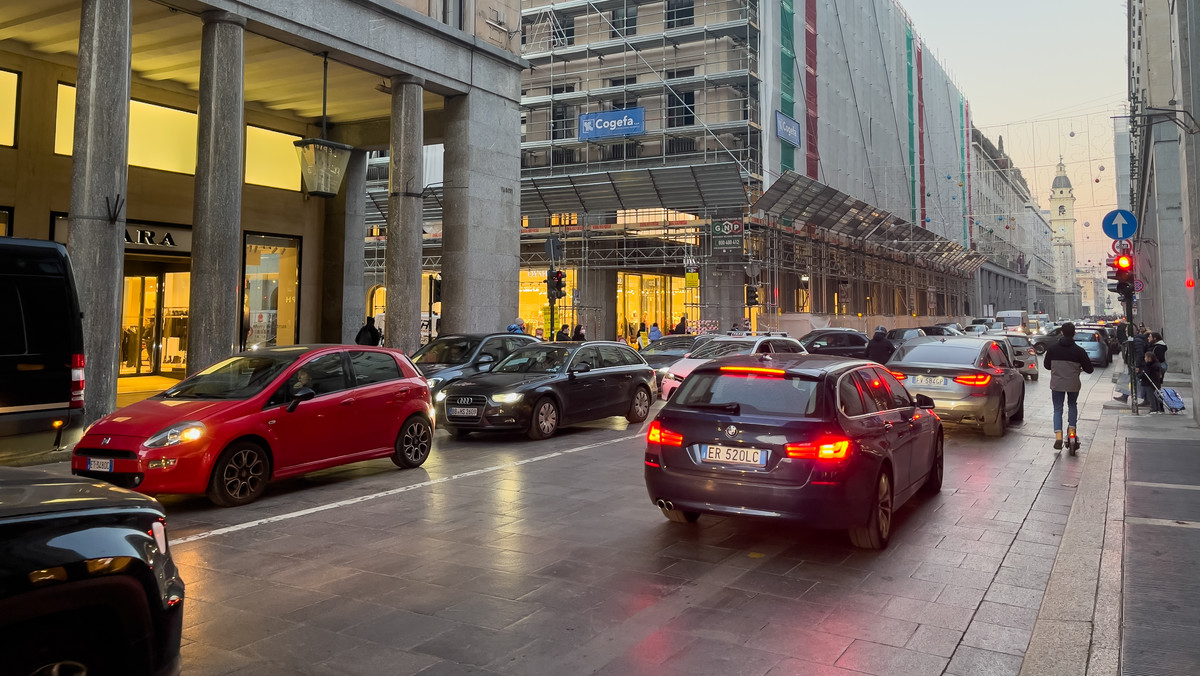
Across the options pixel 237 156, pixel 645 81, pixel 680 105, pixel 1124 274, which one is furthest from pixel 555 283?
pixel 645 81

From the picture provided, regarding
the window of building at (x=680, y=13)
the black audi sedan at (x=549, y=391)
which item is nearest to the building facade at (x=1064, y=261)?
the window of building at (x=680, y=13)

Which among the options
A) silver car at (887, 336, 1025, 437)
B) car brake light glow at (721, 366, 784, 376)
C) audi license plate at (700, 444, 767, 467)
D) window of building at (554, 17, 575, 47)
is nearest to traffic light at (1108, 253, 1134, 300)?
silver car at (887, 336, 1025, 437)

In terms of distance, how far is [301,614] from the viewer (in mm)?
4801

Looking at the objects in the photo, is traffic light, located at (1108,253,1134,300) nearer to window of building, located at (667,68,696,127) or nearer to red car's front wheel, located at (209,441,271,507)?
red car's front wheel, located at (209,441,271,507)

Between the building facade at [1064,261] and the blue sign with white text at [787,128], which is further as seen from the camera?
the building facade at [1064,261]

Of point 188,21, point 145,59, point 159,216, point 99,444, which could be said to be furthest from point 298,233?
point 99,444

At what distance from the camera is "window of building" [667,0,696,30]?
37.1 m

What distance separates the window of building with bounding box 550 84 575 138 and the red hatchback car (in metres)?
30.7

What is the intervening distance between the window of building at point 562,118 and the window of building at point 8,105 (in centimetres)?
2497

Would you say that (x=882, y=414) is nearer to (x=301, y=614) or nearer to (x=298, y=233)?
(x=301, y=614)

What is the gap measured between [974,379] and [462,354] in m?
9.03

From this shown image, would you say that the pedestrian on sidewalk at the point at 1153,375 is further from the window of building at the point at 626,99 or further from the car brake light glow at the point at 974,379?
the window of building at the point at 626,99

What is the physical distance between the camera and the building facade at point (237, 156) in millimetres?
12320

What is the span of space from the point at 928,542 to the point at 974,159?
3306 inches
